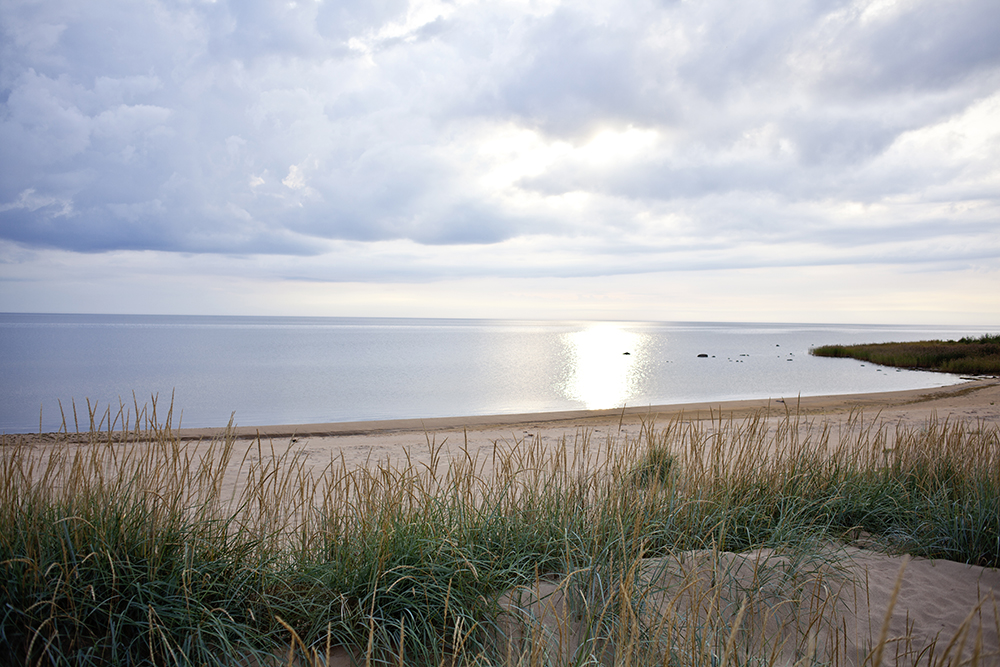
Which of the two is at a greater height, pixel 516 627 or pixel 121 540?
pixel 121 540

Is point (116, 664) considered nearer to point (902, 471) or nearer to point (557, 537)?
point (557, 537)

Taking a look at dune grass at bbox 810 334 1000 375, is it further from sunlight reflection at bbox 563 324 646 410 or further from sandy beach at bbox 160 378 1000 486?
sunlight reflection at bbox 563 324 646 410

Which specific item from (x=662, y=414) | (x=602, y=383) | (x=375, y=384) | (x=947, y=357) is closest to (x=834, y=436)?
(x=662, y=414)

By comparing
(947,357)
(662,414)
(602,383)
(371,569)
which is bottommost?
(602,383)

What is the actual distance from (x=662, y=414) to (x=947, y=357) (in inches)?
1067

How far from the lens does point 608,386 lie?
28.4 metres

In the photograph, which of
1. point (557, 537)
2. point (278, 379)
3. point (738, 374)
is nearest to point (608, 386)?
point (738, 374)

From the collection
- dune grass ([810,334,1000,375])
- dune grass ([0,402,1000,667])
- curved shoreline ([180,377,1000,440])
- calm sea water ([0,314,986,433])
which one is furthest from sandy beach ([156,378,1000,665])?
dune grass ([810,334,1000,375])

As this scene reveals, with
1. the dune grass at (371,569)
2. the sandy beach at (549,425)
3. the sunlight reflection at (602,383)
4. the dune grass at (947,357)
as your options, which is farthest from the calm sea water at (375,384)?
the dune grass at (371,569)

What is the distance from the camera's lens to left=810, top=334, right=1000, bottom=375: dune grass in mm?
28688

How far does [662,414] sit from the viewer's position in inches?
639

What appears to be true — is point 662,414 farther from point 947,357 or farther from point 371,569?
point 947,357

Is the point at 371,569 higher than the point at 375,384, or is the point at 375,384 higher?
the point at 371,569

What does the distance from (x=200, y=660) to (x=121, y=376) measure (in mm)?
34800
